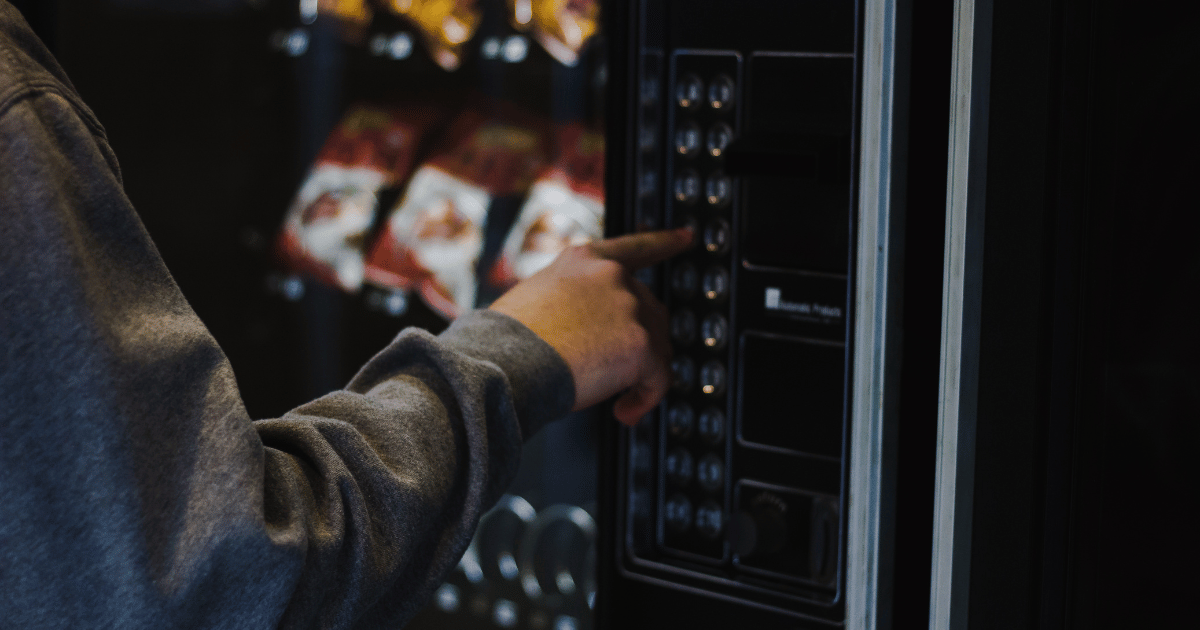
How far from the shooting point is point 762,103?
814mm

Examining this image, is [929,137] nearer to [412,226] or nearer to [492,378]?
[492,378]

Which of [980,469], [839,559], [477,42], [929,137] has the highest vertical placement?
[477,42]

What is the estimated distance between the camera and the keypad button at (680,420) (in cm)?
89

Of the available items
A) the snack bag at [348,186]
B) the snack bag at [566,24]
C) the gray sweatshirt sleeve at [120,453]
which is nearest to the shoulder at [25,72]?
the gray sweatshirt sleeve at [120,453]

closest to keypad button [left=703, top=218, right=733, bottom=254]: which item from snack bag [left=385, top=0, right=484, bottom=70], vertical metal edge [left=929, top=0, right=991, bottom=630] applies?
vertical metal edge [left=929, top=0, right=991, bottom=630]

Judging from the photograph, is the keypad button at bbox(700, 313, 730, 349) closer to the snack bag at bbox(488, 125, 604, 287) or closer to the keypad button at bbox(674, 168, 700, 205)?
the keypad button at bbox(674, 168, 700, 205)

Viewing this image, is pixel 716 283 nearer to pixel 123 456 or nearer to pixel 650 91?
pixel 650 91

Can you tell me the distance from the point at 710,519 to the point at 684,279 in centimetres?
19

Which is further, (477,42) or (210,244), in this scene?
(210,244)

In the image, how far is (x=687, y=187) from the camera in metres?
0.86

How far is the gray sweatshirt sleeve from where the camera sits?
501 mm

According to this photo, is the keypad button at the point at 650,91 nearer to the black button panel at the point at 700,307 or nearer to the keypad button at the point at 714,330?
the black button panel at the point at 700,307

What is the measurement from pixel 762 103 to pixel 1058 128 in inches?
10.5

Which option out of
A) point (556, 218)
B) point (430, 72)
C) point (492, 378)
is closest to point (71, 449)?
point (492, 378)
